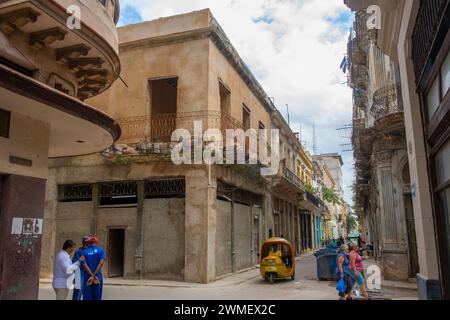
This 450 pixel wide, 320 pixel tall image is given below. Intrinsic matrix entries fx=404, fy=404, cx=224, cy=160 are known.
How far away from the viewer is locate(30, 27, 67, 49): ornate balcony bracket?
7093 mm

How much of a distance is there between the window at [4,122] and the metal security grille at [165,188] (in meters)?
7.59

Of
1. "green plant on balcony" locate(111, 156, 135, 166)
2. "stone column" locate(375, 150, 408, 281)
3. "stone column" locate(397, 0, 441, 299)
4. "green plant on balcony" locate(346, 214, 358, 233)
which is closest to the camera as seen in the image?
"stone column" locate(397, 0, 441, 299)

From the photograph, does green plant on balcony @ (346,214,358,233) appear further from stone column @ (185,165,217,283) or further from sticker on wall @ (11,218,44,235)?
sticker on wall @ (11,218,44,235)

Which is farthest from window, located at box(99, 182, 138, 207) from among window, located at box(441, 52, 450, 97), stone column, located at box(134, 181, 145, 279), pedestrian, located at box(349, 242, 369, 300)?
window, located at box(441, 52, 450, 97)

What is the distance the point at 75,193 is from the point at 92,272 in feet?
28.3

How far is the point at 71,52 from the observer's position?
7785 mm

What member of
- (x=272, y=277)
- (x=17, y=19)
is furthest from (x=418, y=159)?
(x=272, y=277)

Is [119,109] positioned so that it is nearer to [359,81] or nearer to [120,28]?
[120,28]

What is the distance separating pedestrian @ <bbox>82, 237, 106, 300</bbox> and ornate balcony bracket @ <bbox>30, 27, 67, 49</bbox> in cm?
383

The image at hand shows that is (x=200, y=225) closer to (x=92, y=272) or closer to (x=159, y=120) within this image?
(x=159, y=120)

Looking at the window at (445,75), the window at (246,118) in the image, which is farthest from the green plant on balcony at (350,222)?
the window at (445,75)

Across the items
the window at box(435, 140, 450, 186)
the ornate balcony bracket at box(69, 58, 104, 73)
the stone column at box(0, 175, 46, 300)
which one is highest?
the ornate balcony bracket at box(69, 58, 104, 73)
